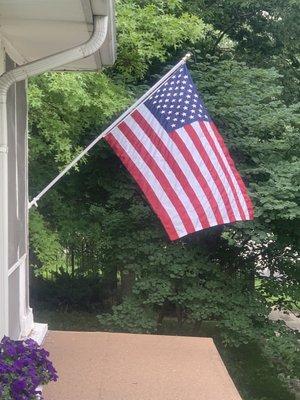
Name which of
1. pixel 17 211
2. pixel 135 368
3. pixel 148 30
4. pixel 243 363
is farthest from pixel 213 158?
pixel 243 363

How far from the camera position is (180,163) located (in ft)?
17.0

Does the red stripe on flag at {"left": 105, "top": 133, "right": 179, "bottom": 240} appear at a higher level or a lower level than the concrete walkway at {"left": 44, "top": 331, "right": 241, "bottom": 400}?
higher

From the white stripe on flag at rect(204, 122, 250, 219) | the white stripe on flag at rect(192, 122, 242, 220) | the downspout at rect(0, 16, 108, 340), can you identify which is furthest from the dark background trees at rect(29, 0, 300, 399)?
the downspout at rect(0, 16, 108, 340)

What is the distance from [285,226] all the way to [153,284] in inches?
79.6

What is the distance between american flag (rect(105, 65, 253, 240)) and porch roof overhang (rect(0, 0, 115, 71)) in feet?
2.99

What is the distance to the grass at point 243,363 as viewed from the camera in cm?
880

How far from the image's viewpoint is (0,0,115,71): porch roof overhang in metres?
2.95

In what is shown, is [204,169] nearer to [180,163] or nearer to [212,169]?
[212,169]

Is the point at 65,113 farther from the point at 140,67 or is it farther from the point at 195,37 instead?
the point at 195,37

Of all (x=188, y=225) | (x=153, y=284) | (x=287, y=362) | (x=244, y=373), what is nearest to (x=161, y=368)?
(x=188, y=225)

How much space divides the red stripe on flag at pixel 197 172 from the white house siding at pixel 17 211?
4.68 ft

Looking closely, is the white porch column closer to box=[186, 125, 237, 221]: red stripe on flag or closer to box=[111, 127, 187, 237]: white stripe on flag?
box=[111, 127, 187, 237]: white stripe on flag

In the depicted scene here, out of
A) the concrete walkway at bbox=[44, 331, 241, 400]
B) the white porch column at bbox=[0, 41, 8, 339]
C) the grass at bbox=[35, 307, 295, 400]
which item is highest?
the white porch column at bbox=[0, 41, 8, 339]

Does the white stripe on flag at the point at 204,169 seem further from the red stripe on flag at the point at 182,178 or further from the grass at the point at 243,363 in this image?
the grass at the point at 243,363
